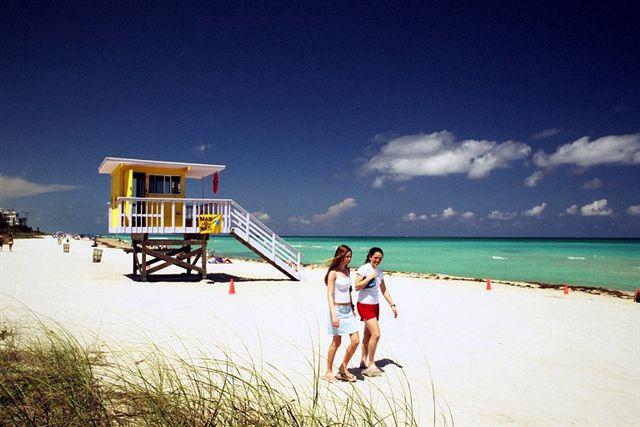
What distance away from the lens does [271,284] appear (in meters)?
16.7

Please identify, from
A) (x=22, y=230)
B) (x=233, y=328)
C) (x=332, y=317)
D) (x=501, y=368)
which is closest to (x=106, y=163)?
(x=233, y=328)

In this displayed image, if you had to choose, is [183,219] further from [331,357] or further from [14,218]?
[14,218]

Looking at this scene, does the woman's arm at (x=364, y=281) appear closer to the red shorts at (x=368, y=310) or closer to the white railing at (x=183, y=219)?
the red shorts at (x=368, y=310)

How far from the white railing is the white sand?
1.90 m

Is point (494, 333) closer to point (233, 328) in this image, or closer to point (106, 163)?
point (233, 328)

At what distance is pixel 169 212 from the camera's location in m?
16.1

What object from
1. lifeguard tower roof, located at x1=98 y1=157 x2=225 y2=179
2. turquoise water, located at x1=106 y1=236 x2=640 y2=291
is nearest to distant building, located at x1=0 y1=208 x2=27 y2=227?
turquoise water, located at x1=106 y1=236 x2=640 y2=291

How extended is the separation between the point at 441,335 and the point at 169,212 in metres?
11.0

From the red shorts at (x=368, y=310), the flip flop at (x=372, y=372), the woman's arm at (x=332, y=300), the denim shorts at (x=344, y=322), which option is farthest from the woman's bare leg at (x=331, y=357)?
the flip flop at (x=372, y=372)

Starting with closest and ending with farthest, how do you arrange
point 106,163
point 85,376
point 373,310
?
point 85,376 → point 373,310 → point 106,163

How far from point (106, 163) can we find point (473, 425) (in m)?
15.2

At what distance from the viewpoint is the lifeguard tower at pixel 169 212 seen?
611 inches

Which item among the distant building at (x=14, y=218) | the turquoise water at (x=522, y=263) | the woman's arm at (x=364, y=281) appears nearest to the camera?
the woman's arm at (x=364, y=281)

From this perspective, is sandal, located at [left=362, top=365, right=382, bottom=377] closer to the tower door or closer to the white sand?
the white sand
